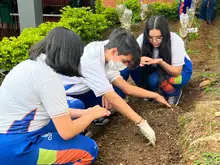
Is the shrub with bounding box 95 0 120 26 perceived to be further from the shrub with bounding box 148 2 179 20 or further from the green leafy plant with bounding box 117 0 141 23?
the shrub with bounding box 148 2 179 20

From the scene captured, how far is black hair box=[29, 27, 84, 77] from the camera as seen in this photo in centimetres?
241

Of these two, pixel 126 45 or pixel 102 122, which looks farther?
pixel 102 122

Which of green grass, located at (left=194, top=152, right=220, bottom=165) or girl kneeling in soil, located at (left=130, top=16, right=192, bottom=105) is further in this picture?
girl kneeling in soil, located at (left=130, top=16, right=192, bottom=105)

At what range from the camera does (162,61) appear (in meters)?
3.77

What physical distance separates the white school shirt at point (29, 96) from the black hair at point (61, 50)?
0.05m

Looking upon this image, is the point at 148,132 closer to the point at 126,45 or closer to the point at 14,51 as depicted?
the point at 126,45

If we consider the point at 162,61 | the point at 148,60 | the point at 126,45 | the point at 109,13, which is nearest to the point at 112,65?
the point at 126,45

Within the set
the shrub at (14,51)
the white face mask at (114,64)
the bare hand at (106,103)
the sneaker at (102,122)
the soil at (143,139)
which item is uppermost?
the white face mask at (114,64)

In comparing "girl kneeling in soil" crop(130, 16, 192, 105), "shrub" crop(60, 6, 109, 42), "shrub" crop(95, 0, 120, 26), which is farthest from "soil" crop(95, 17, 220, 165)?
"shrub" crop(95, 0, 120, 26)

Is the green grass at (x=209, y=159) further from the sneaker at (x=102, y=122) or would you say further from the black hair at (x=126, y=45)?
the sneaker at (x=102, y=122)

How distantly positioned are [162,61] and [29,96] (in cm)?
171

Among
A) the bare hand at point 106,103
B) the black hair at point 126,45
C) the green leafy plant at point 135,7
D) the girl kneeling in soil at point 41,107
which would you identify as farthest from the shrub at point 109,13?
the girl kneeling in soil at point 41,107

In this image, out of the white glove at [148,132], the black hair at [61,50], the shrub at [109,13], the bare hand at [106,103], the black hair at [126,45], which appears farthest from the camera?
the shrub at [109,13]

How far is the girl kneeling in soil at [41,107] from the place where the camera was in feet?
7.95
